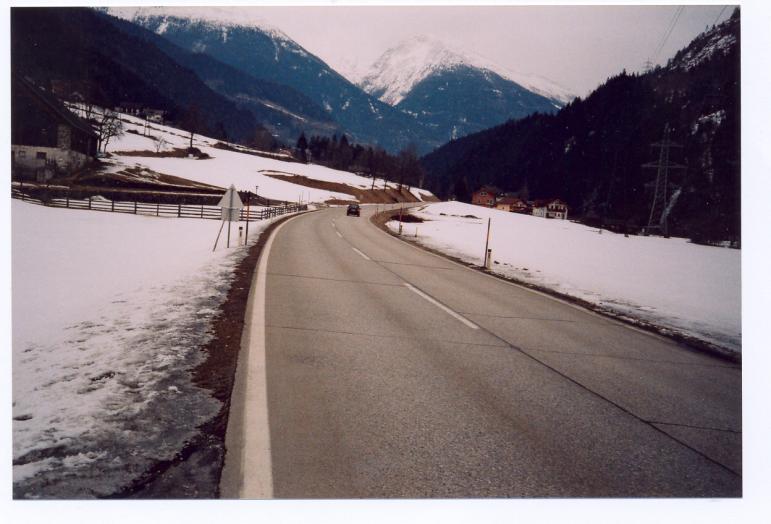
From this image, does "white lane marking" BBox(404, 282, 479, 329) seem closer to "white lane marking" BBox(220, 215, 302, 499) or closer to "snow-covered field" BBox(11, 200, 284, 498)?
"white lane marking" BBox(220, 215, 302, 499)

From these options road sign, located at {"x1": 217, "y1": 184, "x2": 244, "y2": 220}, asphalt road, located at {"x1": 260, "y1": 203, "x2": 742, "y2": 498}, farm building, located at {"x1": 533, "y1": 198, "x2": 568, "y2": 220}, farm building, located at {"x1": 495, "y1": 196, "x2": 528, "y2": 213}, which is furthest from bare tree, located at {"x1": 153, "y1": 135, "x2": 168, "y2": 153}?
farm building, located at {"x1": 533, "y1": 198, "x2": 568, "y2": 220}

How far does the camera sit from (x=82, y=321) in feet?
18.9

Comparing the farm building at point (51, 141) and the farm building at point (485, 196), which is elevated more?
the farm building at point (485, 196)

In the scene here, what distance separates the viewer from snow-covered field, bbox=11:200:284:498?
2850mm

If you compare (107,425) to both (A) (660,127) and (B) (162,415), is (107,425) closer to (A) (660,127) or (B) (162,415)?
(B) (162,415)

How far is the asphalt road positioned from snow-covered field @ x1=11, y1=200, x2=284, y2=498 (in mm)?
917

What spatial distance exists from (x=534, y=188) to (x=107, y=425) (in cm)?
16090

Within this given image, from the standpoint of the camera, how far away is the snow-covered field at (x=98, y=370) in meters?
2.85

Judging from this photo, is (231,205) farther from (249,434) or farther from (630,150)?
(630,150)

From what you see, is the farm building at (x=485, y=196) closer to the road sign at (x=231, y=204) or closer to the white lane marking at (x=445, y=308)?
Result: the road sign at (x=231, y=204)

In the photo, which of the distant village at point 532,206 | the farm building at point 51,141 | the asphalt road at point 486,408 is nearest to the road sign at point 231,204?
the asphalt road at point 486,408

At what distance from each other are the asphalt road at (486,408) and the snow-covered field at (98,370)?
917 millimetres

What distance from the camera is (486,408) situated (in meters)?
3.98

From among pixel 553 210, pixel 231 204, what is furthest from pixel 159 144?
pixel 553 210
